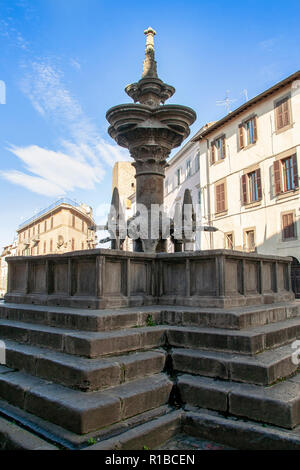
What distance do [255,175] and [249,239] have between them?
381 centimetres

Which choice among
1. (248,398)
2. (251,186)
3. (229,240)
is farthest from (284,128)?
(248,398)

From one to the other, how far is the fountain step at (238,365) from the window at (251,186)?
58.7 ft

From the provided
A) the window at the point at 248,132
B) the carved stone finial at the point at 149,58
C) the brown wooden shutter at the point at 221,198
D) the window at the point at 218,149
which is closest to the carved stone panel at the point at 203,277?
the carved stone finial at the point at 149,58

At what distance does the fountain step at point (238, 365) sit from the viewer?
3.56 meters

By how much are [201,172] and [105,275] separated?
22.3 metres

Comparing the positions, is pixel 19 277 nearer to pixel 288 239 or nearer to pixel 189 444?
pixel 189 444

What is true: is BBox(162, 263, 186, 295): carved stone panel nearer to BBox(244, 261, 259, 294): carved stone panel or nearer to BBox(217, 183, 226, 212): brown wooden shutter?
BBox(244, 261, 259, 294): carved stone panel

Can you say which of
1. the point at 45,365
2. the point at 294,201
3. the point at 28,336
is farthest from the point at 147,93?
the point at 294,201

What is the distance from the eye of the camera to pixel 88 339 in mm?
3834

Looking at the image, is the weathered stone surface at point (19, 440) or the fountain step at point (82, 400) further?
the fountain step at point (82, 400)

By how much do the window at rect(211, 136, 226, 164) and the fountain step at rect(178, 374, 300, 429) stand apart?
72.6 feet

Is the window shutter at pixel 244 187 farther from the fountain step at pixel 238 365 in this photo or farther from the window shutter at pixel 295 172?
the fountain step at pixel 238 365

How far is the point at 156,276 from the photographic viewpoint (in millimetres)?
6164

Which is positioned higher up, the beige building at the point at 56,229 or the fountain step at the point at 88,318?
the beige building at the point at 56,229
